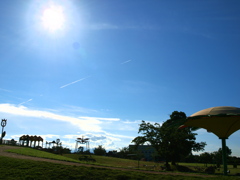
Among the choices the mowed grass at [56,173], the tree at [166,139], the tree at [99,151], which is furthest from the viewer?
the tree at [99,151]

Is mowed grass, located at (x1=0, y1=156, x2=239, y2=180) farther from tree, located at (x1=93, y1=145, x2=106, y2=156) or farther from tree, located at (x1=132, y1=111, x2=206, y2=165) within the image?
tree, located at (x1=93, y1=145, x2=106, y2=156)

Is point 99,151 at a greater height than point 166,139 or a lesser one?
lesser

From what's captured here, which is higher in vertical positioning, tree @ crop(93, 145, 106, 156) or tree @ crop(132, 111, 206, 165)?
tree @ crop(132, 111, 206, 165)

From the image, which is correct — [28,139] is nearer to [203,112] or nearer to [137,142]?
[137,142]

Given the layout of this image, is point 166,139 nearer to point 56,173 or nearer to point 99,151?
point 56,173

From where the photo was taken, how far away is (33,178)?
14.1 metres

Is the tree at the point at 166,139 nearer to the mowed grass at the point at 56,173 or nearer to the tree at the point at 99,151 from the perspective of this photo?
the mowed grass at the point at 56,173

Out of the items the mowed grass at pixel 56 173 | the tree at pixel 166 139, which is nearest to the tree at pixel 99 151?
the tree at pixel 166 139

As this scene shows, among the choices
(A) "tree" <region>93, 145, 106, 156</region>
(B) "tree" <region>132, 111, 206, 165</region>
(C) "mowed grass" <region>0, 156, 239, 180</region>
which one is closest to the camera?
(C) "mowed grass" <region>0, 156, 239, 180</region>

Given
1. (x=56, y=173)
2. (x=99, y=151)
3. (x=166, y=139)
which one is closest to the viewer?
(x=56, y=173)

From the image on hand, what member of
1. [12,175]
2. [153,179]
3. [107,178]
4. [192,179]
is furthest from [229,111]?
[12,175]

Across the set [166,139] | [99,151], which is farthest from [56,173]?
[99,151]

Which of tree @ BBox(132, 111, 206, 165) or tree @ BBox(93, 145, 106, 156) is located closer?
tree @ BBox(132, 111, 206, 165)

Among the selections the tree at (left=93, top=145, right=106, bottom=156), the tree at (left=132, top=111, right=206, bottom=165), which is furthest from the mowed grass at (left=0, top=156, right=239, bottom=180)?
the tree at (left=93, top=145, right=106, bottom=156)
